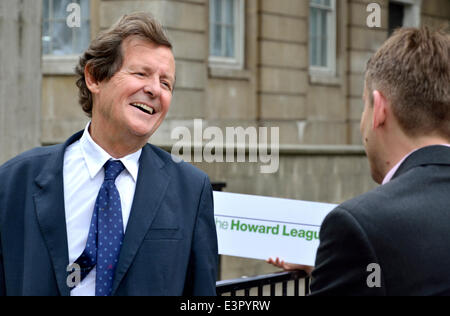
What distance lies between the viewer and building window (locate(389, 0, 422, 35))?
63.0ft

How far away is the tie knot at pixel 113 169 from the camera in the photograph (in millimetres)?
2990

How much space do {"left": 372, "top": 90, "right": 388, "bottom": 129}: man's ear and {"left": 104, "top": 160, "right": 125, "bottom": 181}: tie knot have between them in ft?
3.36

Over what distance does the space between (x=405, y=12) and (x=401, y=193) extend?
17.8 metres

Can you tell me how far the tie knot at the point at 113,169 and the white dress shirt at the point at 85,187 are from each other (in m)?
0.02

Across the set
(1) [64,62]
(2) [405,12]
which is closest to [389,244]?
(1) [64,62]

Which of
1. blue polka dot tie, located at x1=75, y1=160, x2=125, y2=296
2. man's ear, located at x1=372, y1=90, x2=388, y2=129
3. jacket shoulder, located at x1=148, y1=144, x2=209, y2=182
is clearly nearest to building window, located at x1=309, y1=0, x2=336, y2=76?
jacket shoulder, located at x1=148, y1=144, x2=209, y2=182

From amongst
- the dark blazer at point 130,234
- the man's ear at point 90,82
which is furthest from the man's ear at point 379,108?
the man's ear at point 90,82

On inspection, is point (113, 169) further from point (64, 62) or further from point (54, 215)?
point (64, 62)

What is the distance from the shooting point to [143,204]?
2.94 metres

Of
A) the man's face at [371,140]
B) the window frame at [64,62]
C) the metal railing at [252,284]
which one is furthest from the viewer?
the window frame at [64,62]

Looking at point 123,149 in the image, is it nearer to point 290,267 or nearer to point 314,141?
point 290,267

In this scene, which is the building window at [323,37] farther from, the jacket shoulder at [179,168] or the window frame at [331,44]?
the jacket shoulder at [179,168]

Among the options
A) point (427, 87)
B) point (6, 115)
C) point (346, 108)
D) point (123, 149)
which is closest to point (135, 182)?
point (123, 149)

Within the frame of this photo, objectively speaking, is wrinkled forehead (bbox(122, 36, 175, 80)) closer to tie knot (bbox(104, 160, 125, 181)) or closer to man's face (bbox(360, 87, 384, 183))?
tie knot (bbox(104, 160, 125, 181))
